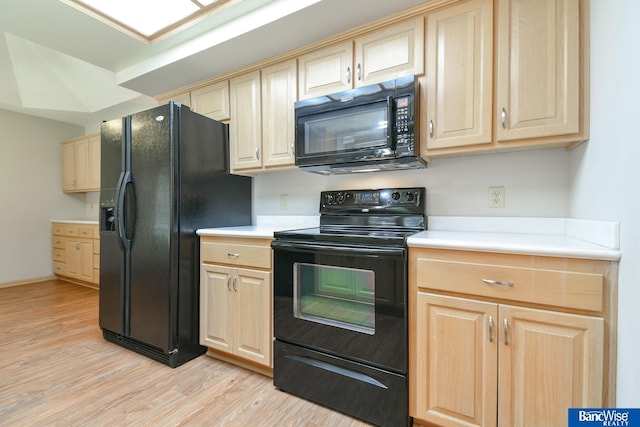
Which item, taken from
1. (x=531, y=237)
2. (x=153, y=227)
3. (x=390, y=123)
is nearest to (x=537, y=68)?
(x=390, y=123)

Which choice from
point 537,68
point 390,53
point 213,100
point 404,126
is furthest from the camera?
point 213,100

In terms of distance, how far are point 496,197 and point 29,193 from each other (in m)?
5.98

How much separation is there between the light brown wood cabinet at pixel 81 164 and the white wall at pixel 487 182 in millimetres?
3852

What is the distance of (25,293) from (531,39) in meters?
5.69

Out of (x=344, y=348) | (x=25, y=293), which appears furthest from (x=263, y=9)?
(x=25, y=293)

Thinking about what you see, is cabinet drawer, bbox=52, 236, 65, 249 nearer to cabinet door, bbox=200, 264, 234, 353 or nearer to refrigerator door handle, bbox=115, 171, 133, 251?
refrigerator door handle, bbox=115, 171, 133, 251

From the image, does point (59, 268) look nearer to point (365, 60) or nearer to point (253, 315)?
point (253, 315)

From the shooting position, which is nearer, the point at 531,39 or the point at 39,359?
the point at 531,39

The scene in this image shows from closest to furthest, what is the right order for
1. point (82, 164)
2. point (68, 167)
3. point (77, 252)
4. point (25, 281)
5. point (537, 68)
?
point (537, 68) → point (77, 252) → point (25, 281) → point (82, 164) → point (68, 167)

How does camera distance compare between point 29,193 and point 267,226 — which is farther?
point 29,193

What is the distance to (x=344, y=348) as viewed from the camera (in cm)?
152

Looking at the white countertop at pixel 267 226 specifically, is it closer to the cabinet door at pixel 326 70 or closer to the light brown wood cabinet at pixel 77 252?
the cabinet door at pixel 326 70

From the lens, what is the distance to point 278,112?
212cm

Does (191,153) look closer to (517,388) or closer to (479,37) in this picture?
(479,37)
